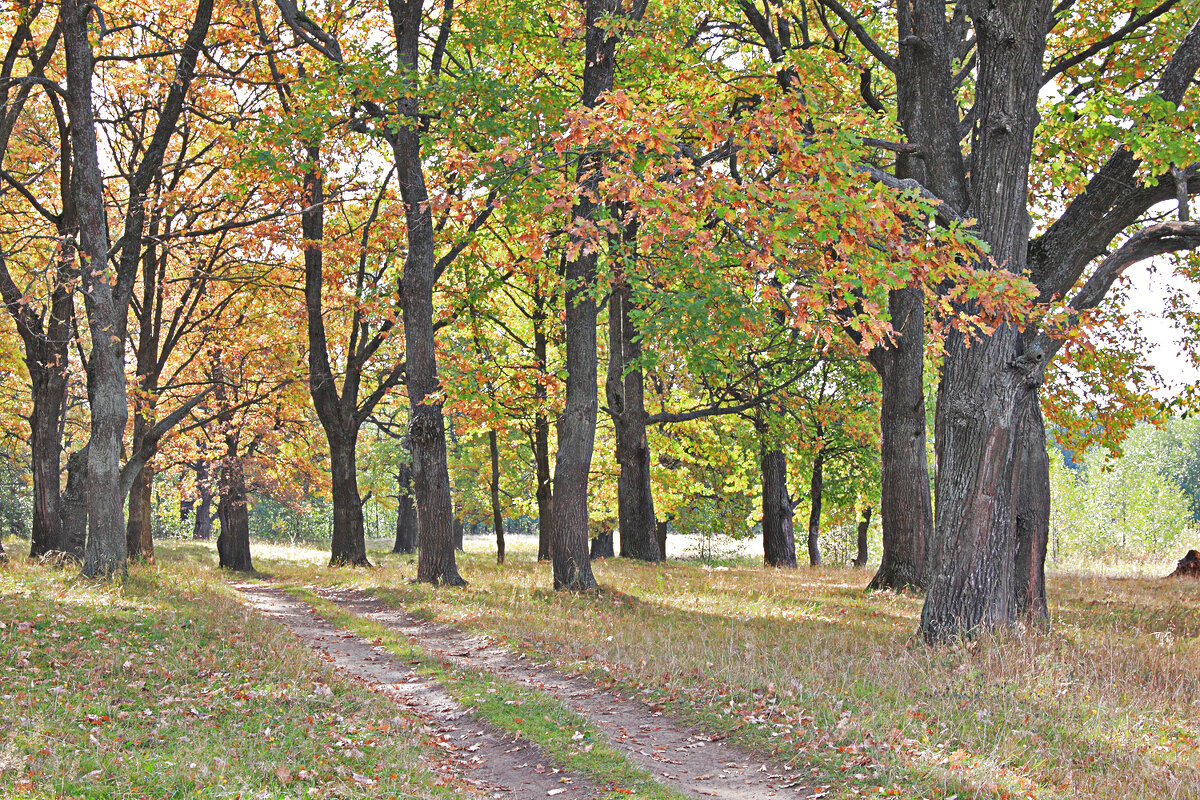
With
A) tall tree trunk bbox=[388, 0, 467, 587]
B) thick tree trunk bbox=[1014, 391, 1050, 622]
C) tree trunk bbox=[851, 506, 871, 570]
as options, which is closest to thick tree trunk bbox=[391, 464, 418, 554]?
tree trunk bbox=[851, 506, 871, 570]

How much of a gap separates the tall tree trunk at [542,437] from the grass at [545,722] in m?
10.5

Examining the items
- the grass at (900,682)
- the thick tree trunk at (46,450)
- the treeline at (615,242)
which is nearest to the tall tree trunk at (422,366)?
the treeline at (615,242)

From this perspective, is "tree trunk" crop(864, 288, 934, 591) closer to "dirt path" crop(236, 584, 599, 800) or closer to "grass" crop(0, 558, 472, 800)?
"dirt path" crop(236, 584, 599, 800)

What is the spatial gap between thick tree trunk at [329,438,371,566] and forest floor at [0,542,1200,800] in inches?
390

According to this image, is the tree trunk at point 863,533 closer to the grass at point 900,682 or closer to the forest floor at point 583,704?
the grass at point 900,682

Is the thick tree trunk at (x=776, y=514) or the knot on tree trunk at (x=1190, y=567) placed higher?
the thick tree trunk at (x=776, y=514)

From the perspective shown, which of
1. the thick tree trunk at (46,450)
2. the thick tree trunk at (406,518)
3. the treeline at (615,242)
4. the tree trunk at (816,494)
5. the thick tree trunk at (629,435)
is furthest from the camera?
the thick tree trunk at (406,518)

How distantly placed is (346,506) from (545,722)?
668 inches

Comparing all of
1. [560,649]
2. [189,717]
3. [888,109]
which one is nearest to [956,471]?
[560,649]

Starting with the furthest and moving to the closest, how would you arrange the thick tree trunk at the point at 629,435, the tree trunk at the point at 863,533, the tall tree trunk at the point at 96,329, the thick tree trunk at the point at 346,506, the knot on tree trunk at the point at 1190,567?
the tree trunk at the point at 863,533 < the thick tree trunk at the point at 346,506 < the thick tree trunk at the point at 629,435 < the knot on tree trunk at the point at 1190,567 < the tall tree trunk at the point at 96,329

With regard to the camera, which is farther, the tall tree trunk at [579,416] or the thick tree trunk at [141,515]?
the thick tree trunk at [141,515]

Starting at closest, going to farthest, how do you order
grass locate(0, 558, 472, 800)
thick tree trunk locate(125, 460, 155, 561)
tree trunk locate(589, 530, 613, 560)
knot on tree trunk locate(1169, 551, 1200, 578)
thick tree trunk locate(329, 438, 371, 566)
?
grass locate(0, 558, 472, 800) → knot on tree trunk locate(1169, 551, 1200, 578) → thick tree trunk locate(125, 460, 155, 561) → thick tree trunk locate(329, 438, 371, 566) → tree trunk locate(589, 530, 613, 560)

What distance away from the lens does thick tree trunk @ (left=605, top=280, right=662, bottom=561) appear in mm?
21641

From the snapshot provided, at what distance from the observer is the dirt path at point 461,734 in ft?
20.1
